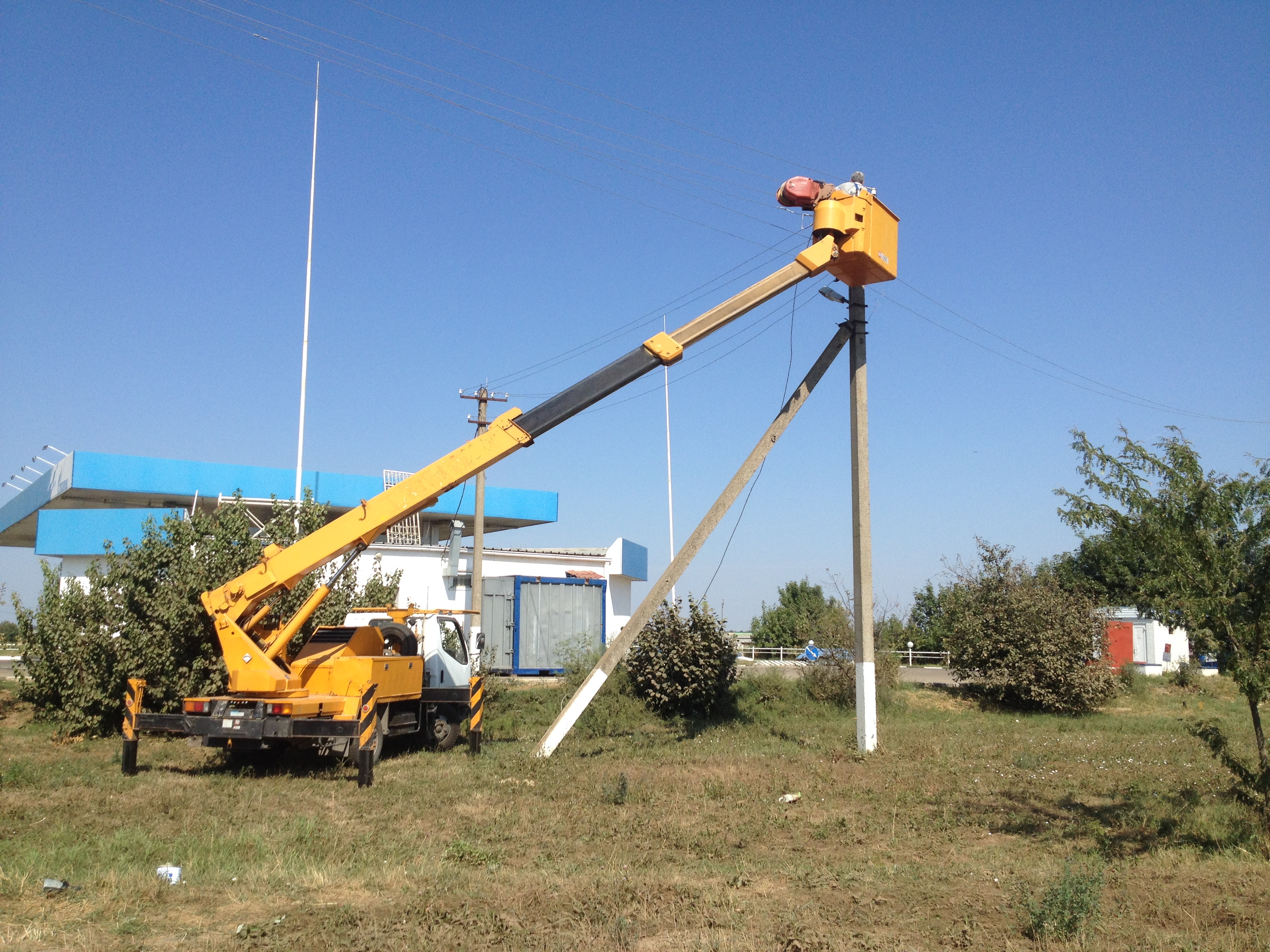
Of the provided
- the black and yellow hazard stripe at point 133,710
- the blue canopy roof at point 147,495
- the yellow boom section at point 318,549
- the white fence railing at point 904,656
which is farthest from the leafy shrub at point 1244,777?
the white fence railing at point 904,656

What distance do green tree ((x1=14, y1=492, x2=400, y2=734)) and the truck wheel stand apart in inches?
114

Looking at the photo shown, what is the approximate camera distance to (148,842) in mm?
8320

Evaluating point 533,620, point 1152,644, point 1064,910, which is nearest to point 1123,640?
point 1152,644

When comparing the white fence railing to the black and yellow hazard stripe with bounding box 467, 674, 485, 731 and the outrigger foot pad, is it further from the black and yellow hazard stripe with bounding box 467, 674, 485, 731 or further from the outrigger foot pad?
the outrigger foot pad

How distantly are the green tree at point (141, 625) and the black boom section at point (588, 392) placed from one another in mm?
5852

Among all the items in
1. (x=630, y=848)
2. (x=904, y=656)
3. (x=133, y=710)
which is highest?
(x=133, y=710)

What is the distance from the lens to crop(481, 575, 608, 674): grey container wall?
2742cm

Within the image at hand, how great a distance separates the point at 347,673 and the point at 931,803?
7647 millimetres

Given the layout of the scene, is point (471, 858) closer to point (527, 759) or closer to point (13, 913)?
point (13, 913)

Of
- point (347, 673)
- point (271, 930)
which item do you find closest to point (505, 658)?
point (347, 673)

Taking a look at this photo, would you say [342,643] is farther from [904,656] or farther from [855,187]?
[904,656]

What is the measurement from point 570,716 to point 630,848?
5207 millimetres

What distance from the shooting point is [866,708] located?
1464 cm

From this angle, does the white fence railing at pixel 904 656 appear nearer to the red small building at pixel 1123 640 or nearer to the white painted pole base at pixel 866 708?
the red small building at pixel 1123 640
